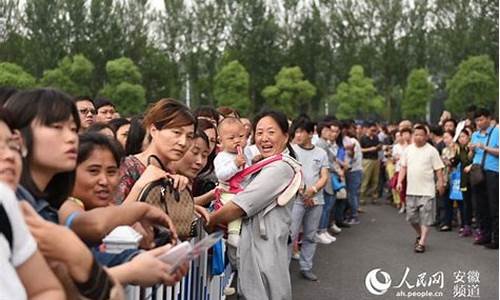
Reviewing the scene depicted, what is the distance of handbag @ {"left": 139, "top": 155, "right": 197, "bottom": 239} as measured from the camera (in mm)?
2537

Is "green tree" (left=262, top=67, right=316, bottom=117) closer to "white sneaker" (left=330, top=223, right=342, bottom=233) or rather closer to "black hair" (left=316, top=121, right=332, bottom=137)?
"white sneaker" (left=330, top=223, right=342, bottom=233)

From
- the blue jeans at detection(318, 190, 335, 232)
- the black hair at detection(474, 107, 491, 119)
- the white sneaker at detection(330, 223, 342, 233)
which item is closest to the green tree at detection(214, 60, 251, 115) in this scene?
the white sneaker at detection(330, 223, 342, 233)

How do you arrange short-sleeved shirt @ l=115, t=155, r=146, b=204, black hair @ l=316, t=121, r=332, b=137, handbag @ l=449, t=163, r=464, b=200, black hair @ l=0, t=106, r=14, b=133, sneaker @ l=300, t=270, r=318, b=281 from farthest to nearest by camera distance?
handbag @ l=449, t=163, r=464, b=200, black hair @ l=316, t=121, r=332, b=137, sneaker @ l=300, t=270, r=318, b=281, short-sleeved shirt @ l=115, t=155, r=146, b=204, black hair @ l=0, t=106, r=14, b=133

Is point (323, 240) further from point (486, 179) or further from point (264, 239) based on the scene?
point (264, 239)

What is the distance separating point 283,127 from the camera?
3973 millimetres

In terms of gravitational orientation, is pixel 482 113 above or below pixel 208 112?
below

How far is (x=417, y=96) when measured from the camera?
35500 millimetres

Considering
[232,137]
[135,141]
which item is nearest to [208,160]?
[232,137]

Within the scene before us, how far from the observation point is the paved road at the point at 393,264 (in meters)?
6.03

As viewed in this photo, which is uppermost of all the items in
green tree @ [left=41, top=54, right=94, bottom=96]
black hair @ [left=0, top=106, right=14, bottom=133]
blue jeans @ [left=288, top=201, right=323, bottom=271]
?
green tree @ [left=41, top=54, right=94, bottom=96]

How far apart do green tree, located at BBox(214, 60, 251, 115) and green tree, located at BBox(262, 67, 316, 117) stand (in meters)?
1.77

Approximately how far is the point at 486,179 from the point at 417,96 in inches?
1122

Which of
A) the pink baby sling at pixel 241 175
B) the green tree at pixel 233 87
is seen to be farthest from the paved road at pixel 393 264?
the green tree at pixel 233 87

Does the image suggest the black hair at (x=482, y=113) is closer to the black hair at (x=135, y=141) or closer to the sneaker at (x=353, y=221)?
the sneaker at (x=353, y=221)
